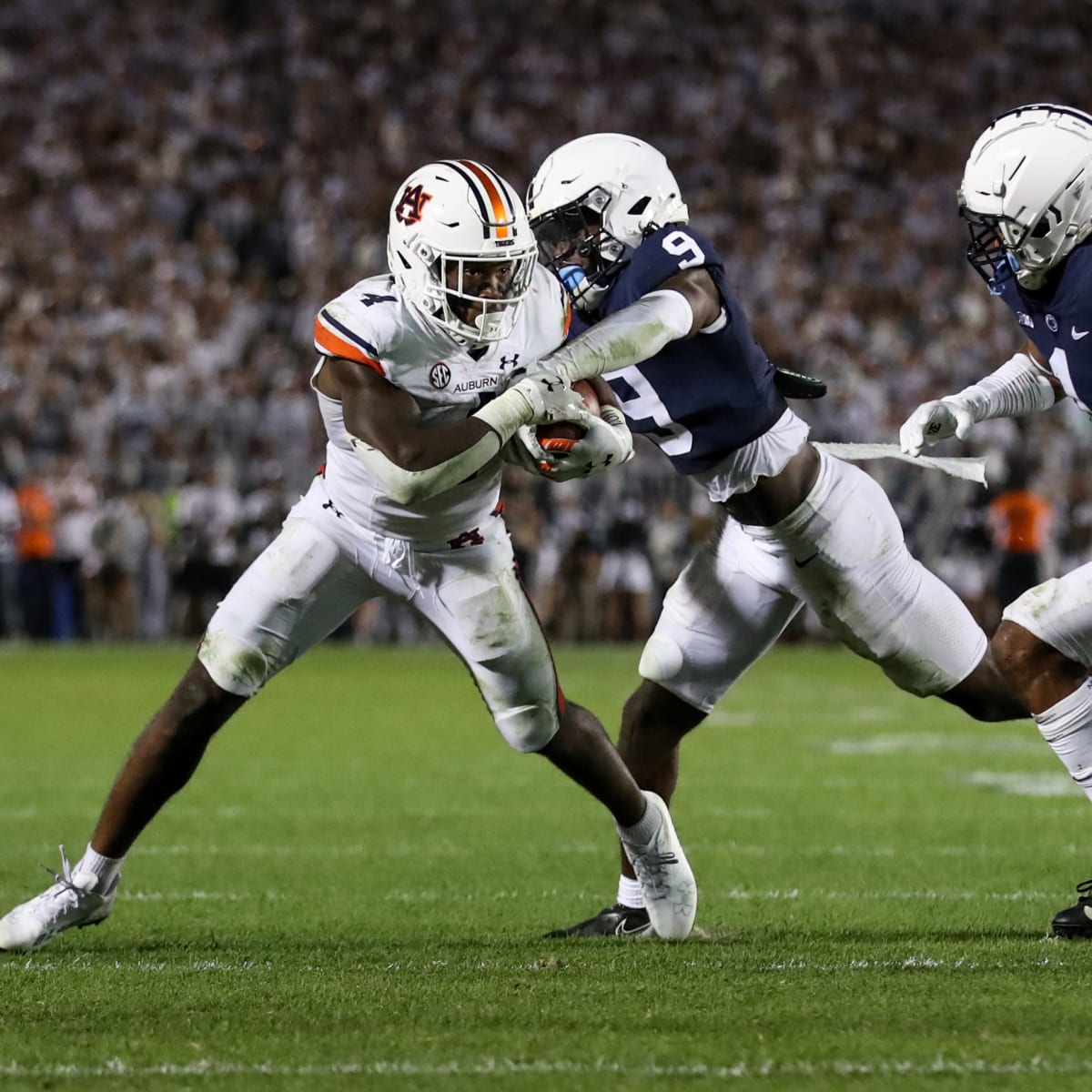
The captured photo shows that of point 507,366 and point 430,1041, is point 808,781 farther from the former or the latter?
point 430,1041

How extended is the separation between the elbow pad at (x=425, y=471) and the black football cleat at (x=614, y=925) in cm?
120

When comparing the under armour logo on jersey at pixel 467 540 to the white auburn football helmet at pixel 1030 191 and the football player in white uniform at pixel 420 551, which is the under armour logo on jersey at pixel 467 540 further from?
the white auburn football helmet at pixel 1030 191

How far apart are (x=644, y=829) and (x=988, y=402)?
1.37 m

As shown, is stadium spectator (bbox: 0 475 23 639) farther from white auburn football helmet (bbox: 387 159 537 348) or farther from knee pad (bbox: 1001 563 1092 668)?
knee pad (bbox: 1001 563 1092 668)

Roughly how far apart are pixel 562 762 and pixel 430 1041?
3.93ft

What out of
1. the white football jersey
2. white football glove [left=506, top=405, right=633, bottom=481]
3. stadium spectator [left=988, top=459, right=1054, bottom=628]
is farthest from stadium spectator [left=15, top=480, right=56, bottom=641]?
white football glove [left=506, top=405, right=633, bottom=481]

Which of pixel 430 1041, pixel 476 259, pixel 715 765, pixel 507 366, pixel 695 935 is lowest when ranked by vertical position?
pixel 715 765

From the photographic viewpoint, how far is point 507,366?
4.21m

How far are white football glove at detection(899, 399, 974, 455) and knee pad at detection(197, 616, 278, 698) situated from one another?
5.33 ft

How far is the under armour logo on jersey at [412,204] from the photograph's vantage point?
4.04 m

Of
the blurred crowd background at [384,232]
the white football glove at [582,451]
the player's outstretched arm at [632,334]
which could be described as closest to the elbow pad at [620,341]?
the player's outstretched arm at [632,334]

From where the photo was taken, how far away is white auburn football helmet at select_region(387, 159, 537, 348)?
3.95 metres

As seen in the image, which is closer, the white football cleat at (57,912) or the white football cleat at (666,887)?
the white football cleat at (57,912)

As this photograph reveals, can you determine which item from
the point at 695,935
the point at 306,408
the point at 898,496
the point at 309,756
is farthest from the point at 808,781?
the point at 306,408
